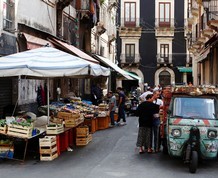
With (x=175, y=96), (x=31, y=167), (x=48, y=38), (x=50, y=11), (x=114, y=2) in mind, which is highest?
(x=114, y=2)

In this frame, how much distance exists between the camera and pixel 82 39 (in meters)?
29.9

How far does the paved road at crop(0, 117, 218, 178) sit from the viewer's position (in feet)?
32.7

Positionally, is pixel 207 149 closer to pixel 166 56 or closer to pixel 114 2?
pixel 114 2

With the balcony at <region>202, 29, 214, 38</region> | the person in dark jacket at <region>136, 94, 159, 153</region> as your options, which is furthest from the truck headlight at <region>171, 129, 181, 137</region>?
the balcony at <region>202, 29, 214, 38</region>

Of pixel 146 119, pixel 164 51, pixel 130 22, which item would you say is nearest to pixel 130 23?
pixel 130 22

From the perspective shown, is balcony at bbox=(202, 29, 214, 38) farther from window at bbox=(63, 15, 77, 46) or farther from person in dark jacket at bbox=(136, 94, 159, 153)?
person in dark jacket at bbox=(136, 94, 159, 153)

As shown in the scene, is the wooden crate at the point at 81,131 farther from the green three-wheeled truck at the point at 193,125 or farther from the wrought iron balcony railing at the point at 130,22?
the wrought iron balcony railing at the point at 130,22

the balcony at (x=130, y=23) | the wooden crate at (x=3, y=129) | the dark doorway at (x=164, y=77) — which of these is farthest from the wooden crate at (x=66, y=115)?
the balcony at (x=130, y=23)

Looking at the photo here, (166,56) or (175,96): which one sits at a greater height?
(166,56)

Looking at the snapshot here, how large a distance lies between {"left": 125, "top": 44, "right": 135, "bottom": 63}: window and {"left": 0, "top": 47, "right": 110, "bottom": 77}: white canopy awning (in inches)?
1682

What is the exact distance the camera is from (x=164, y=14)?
185 feet

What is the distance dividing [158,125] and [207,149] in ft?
7.90

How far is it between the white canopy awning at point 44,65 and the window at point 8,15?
3538 millimetres

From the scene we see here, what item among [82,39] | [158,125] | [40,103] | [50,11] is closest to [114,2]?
[82,39]
